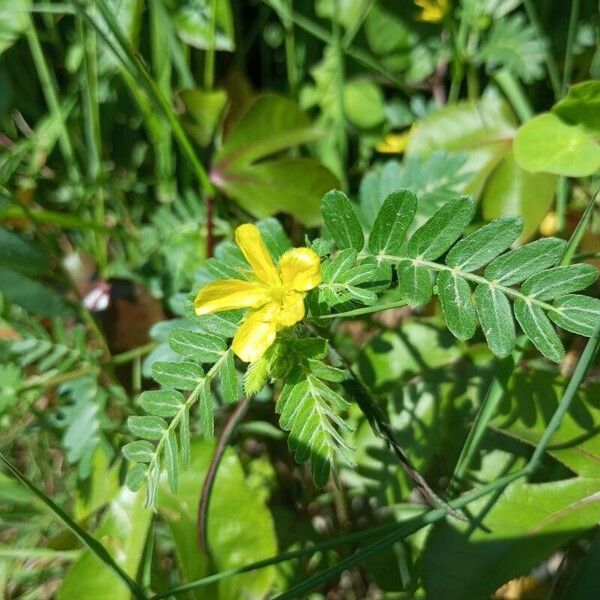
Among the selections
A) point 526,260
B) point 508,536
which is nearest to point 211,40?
point 526,260

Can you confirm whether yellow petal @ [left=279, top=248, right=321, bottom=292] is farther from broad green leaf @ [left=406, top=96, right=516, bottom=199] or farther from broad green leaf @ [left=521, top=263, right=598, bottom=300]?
broad green leaf @ [left=406, top=96, right=516, bottom=199]

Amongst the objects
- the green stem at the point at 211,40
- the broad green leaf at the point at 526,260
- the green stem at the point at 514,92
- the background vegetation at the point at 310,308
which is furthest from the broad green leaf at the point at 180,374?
the green stem at the point at 514,92

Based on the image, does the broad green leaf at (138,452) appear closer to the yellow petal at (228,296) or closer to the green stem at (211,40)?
the yellow petal at (228,296)

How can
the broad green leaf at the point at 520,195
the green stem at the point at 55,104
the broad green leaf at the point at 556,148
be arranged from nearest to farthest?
1. the broad green leaf at the point at 556,148
2. the broad green leaf at the point at 520,195
3. the green stem at the point at 55,104

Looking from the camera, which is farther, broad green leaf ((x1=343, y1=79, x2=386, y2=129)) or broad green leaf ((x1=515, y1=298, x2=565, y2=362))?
broad green leaf ((x1=343, y1=79, x2=386, y2=129))

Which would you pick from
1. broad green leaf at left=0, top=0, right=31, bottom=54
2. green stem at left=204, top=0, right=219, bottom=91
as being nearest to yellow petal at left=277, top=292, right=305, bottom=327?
green stem at left=204, top=0, right=219, bottom=91

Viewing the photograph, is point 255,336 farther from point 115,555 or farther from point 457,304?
point 115,555

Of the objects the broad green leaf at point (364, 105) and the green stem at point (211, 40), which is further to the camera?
the broad green leaf at point (364, 105)
